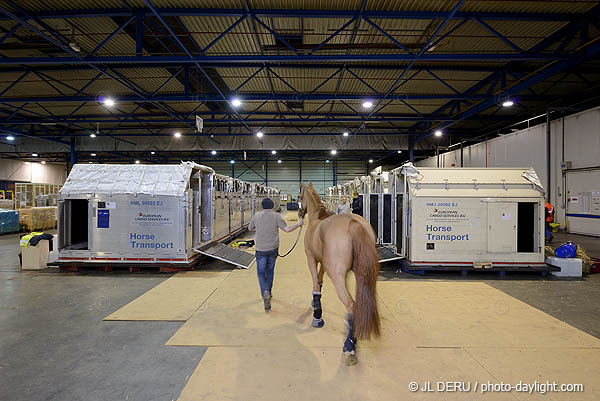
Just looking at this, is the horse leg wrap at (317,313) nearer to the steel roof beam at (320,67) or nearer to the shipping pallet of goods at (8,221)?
the steel roof beam at (320,67)

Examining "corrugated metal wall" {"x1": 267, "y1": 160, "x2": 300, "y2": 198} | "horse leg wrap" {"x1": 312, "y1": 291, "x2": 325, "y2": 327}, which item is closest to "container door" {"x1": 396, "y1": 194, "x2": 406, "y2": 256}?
"horse leg wrap" {"x1": 312, "y1": 291, "x2": 325, "y2": 327}

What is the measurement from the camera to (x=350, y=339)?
3477 millimetres

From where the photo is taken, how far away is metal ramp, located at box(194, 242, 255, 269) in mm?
8125

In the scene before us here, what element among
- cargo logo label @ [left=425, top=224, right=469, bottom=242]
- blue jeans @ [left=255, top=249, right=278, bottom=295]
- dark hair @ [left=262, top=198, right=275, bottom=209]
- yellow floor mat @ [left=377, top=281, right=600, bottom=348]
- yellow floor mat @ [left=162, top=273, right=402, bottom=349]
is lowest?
yellow floor mat @ [left=162, top=273, right=402, bottom=349]

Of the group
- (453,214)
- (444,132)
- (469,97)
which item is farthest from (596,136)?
(453,214)

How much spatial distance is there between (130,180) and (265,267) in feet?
17.8

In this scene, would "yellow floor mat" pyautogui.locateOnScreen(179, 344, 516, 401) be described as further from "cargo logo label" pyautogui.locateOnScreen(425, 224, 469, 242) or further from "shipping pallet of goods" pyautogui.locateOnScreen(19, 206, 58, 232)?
"shipping pallet of goods" pyautogui.locateOnScreen(19, 206, 58, 232)

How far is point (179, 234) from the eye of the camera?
7.78 m

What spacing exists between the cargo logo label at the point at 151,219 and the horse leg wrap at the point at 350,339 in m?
5.91

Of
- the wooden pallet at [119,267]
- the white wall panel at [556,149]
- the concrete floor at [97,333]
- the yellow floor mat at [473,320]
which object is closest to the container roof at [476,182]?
the concrete floor at [97,333]

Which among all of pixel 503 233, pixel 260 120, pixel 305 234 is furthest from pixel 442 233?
pixel 260 120

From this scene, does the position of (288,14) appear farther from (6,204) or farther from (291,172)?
(291,172)

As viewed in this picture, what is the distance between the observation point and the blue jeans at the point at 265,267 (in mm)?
5070

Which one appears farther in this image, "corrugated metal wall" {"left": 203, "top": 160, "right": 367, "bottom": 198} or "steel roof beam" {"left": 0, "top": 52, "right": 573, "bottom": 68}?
"corrugated metal wall" {"left": 203, "top": 160, "right": 367, "bottom": 198}
